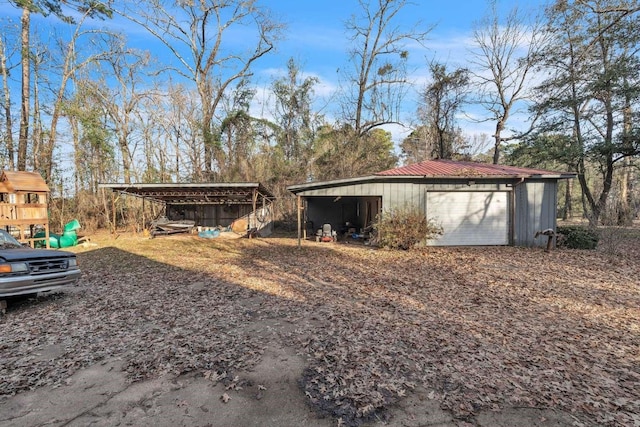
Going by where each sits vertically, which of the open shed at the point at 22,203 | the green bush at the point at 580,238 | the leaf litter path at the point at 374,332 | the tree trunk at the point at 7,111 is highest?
the tree trunk at the point at 7,111

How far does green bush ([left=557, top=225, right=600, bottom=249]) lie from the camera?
10961 mm

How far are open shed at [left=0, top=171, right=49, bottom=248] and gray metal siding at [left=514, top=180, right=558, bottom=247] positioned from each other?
680 inches

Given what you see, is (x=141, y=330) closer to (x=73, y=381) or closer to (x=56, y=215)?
(x=73, y=381)

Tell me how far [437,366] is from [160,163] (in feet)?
72.7

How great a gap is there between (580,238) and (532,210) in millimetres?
1751

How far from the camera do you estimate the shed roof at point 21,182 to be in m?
10.5

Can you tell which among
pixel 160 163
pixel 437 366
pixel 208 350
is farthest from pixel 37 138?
pixel 437 366

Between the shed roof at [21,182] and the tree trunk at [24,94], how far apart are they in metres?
5.04

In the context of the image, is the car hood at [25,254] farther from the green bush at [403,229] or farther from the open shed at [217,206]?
the open shed at [217,206]

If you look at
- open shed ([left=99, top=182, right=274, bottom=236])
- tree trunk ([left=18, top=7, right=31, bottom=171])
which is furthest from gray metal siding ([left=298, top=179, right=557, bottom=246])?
tree trunk ([left=18, top=7, right=31, bottom=171])

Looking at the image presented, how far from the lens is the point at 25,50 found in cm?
1478

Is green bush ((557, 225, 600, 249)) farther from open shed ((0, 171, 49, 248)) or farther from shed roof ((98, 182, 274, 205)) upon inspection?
open shed ((0, 171, 49, 248))

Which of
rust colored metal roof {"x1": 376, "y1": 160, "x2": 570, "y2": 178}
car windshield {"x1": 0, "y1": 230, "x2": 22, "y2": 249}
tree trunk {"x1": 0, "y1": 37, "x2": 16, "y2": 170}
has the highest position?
tree trunk {"x1": 0, "y1": 37, "x2": 16, "y2": 170}

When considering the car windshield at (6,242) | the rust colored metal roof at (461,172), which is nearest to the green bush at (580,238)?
the rust colored metal roof at (461,172)
